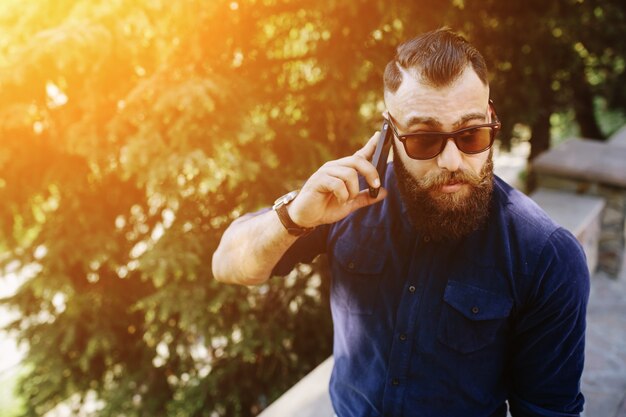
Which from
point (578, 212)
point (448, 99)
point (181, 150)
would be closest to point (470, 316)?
point (448, 99)

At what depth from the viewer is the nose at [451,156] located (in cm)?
154

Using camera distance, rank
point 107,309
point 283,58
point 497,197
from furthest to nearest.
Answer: point 107,309 < point 283,58 < point 497,197

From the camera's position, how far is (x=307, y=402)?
2590 millimetres

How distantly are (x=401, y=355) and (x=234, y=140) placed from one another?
2140 millimetres

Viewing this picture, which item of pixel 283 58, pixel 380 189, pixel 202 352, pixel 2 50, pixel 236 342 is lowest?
pixel 202 352

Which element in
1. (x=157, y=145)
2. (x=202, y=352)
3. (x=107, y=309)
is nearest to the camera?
(x=157, y=145)

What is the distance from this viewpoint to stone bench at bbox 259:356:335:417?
8.25 ft

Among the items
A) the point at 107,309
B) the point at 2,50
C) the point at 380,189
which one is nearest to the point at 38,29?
the point at 2,50

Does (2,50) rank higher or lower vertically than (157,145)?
higher

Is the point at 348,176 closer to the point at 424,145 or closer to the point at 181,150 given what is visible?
the point at 424,145

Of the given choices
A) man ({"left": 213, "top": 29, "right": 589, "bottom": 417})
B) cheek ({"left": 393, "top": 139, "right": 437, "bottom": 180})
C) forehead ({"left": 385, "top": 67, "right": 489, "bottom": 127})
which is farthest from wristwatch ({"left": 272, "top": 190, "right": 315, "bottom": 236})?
forehead ({"left": 385, "top": 67, "right": 489, "bottom": 127})

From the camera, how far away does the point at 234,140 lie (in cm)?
335

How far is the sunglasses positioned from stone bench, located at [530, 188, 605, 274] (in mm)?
2398

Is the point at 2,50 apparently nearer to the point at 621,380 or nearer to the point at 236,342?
the point at 236,342
